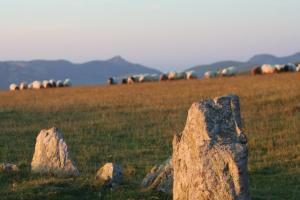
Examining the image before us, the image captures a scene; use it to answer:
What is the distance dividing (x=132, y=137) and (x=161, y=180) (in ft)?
40.4

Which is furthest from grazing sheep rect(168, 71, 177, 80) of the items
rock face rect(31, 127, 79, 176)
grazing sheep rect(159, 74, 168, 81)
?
rock face rect(31, 127, 79, 176)

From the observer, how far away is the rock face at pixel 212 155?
487 inches

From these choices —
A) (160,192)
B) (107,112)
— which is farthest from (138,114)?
(160,192)

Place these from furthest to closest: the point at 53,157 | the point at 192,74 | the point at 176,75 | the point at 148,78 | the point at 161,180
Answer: the point at 192,74 → the point at 176,75 → the point at 148,78 → the point at 53,157 → the point at 161,180

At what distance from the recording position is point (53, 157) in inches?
725

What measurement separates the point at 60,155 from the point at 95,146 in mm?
7871

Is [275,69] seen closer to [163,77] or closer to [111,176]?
[163,77]

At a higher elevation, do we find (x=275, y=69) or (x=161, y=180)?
(x=275, y=69)

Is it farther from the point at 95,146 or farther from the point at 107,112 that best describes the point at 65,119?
the point at 95,146

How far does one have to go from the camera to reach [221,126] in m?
13.1


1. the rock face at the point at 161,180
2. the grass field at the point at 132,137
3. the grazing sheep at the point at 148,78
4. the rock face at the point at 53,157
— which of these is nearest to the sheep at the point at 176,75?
the grazing sheep at the point at 148,78

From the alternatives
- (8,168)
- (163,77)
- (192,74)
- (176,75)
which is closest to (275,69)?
(192,74)

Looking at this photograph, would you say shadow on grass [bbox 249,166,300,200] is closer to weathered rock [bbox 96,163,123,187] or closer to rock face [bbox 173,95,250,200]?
rock face [bbox 173,95,250,200]

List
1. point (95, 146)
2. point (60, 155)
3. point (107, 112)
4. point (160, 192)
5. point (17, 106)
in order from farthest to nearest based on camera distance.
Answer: point (17, 106), point (107, 112), point (95, 146), point (60, 155), point (160, 192)
